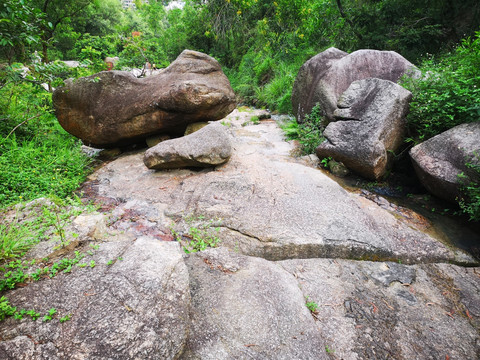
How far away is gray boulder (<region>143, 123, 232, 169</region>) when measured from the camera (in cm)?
422

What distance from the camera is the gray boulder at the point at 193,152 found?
422 centimetres

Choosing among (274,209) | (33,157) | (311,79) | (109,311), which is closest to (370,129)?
(274,209)

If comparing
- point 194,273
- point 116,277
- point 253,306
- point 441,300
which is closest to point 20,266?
point 116,277

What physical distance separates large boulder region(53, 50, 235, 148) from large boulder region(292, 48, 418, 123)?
2.42 metres

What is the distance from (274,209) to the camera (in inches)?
133

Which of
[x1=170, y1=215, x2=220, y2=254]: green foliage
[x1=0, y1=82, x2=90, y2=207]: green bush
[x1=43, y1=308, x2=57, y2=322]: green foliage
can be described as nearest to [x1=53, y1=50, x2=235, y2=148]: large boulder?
[x1=0, y1=82, x2=90, y2=207]: green bush

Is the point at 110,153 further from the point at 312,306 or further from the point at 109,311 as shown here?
the point at 312,306

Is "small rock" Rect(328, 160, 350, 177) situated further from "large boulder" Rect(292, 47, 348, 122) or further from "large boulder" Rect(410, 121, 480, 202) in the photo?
"large boulder" Rect(292, 47, 348, 122)

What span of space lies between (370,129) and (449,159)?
1.23 metres

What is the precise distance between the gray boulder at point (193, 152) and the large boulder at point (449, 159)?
322cm

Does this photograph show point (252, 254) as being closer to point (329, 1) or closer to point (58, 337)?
point (58, 337)

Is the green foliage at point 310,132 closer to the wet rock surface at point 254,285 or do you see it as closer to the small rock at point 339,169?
the small rock at point 339,169

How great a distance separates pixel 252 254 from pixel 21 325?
6.51 ft

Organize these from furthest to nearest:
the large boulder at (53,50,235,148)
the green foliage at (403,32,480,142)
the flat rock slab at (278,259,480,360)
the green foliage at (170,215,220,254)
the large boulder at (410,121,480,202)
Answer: the large boulder at (53,50,235,148) < the green foliage at (403,32,480,142) < the large boulder at (410,121,480,202) < the green foliage at (170,215,220,254) < the flat rock slab at (278,259,480,360)
